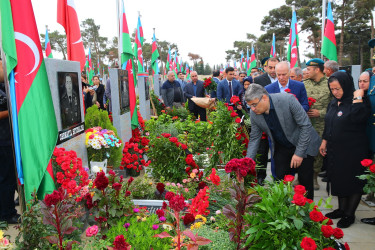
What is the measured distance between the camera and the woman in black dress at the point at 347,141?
3592 millimetres

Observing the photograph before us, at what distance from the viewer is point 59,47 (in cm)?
4412

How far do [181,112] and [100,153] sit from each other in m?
4.99

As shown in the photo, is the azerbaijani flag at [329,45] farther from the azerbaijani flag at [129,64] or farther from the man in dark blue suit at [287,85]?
the azerbaijani flag at [129,64]

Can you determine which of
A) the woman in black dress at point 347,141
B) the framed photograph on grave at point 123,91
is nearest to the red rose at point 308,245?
the woman in black dress at point 347,141

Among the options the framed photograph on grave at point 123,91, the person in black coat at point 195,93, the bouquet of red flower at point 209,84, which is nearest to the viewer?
the framed photograph on grave at point 123,91

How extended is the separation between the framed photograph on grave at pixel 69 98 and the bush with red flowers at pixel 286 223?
2907 millimetres

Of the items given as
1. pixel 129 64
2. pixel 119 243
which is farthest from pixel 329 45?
pixel 119 243

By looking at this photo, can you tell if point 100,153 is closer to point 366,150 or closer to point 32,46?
point 32,46

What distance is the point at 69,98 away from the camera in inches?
167

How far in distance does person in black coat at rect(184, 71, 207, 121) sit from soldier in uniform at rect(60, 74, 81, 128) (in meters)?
5.37

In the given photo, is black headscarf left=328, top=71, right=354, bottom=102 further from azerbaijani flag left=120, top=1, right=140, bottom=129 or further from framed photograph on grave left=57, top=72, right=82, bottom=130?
azerbaijani flag left=120, top=1, right=140, bottom=129

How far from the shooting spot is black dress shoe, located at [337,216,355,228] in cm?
372

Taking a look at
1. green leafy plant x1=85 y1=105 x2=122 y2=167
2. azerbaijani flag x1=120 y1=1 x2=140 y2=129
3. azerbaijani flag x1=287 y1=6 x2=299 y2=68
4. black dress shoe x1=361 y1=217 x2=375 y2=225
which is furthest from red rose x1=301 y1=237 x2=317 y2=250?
azerbaijani flag x1=287 y1=6 x2=299 y2=68

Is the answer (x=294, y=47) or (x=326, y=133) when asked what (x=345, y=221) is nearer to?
(x=326, y=133)
